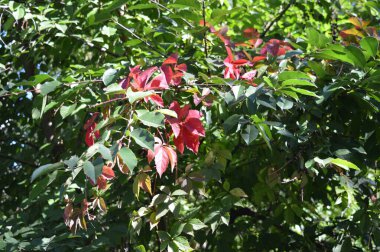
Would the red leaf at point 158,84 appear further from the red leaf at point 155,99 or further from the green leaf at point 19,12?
the green leaf at point 19,12

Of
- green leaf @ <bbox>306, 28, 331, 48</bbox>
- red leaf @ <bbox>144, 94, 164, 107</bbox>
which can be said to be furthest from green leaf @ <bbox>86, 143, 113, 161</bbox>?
green leaf @ <bbox>306, 28, 331, 48</bbox>

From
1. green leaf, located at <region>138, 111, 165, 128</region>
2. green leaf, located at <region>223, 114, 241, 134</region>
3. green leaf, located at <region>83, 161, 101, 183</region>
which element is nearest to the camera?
green leaf, located at <region>83, 161, 101, 183</region>

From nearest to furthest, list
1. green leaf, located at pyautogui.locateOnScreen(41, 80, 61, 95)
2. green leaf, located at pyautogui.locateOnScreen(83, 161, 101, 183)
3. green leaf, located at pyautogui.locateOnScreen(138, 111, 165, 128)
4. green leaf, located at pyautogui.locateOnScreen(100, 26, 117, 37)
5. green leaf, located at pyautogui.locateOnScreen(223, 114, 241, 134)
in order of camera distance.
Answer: green leaf, located at pyautogui.locateOnScreen(83, 161, 101, 183) → green leaf, located at pyautogui.locateOnScreen(138, 111, 165, 128) → green leaf, located at pyautogui.locateOnScreen(223, 114, 241, 134) → green leaf, located at pyautogui.locateOnScreen(41, 80, 61, 95) → green leaf, located at pyautogui.locateOnScreen(100, 26, 117, 37)

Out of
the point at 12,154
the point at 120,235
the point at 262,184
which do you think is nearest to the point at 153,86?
the point at 120,235

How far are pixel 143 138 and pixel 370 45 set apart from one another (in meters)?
0.81

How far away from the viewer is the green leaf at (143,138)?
1.27 metres

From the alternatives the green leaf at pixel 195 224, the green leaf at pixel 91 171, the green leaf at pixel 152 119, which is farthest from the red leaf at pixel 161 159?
the green leaf at pixel 195 224

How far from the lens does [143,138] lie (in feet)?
4.22

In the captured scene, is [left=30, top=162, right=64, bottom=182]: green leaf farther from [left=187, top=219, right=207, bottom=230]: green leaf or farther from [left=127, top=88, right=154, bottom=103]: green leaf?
[left=187, top=219, right=207, bottom=230]: green leaf

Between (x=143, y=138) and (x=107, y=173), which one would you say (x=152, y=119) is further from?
(x=107, y=173)

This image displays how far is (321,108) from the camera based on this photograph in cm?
195

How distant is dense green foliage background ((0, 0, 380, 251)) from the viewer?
1624mm

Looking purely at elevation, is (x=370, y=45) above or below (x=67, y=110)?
above

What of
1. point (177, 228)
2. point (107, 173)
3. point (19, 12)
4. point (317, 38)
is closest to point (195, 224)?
point (177, 228)
